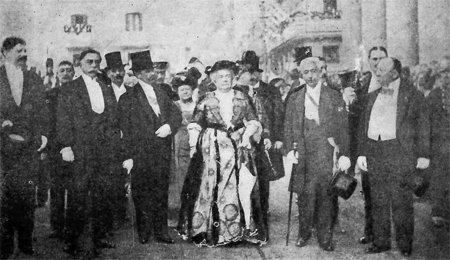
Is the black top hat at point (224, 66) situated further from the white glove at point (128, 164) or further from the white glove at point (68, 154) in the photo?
the white glove at point (68, 154)

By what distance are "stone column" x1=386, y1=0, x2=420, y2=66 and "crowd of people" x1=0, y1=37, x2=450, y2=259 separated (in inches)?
4.1

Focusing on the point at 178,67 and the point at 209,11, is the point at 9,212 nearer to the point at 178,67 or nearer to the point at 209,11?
the point at 178,67

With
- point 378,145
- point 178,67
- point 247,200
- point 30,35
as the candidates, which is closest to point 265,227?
point 247,200

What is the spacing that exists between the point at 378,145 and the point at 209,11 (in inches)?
82.4

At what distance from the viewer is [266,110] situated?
17.4 ft

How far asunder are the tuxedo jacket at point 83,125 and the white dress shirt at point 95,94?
0.03 m

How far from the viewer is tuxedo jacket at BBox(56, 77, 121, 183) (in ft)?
16.7

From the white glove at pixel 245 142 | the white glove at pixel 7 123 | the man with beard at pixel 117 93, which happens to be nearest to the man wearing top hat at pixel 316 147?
the white glove at pixel 245 142

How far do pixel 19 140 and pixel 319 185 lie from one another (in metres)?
2.94

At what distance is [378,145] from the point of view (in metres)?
5.08

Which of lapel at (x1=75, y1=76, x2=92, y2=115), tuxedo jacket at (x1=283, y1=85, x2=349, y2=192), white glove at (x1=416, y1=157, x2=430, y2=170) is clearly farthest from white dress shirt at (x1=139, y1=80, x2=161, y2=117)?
white glove at (x1=416, y1=157, x2=430, y2=170)

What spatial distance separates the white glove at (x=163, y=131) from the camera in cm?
519

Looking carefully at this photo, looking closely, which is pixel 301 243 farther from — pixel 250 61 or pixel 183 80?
pixel 183 80

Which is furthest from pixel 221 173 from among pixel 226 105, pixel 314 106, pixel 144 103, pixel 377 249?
pixel 377 249
